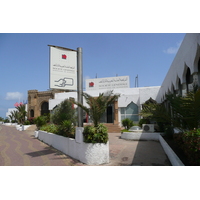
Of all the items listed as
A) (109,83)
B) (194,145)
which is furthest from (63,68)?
(109,83)

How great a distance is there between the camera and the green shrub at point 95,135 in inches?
247

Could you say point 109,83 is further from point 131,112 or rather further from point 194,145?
point 194,145

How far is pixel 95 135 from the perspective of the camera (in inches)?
245

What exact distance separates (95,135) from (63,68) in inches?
130

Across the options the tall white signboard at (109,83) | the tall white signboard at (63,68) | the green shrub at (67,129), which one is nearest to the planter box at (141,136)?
the green shrub at (67,129)

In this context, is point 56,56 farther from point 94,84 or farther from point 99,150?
point 94,84

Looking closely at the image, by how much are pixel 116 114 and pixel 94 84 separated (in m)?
7.96

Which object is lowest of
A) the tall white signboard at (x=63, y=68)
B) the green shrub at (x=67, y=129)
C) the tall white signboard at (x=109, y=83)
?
the green shrub at (x=67, y=129)

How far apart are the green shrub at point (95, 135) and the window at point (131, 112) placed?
15106 millimetres

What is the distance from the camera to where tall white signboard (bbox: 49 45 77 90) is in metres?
7.46

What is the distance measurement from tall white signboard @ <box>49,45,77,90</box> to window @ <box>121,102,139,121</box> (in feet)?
46.7

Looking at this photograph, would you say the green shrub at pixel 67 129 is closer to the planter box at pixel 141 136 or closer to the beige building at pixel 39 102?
the planter box at pixel 141 136

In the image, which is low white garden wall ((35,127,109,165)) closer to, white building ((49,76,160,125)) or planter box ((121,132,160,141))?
planter box ((121,132,160,141))

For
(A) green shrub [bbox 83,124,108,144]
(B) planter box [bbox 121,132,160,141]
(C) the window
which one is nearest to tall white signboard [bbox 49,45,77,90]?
(A) green shrub [bbox 83,124,108,144]
